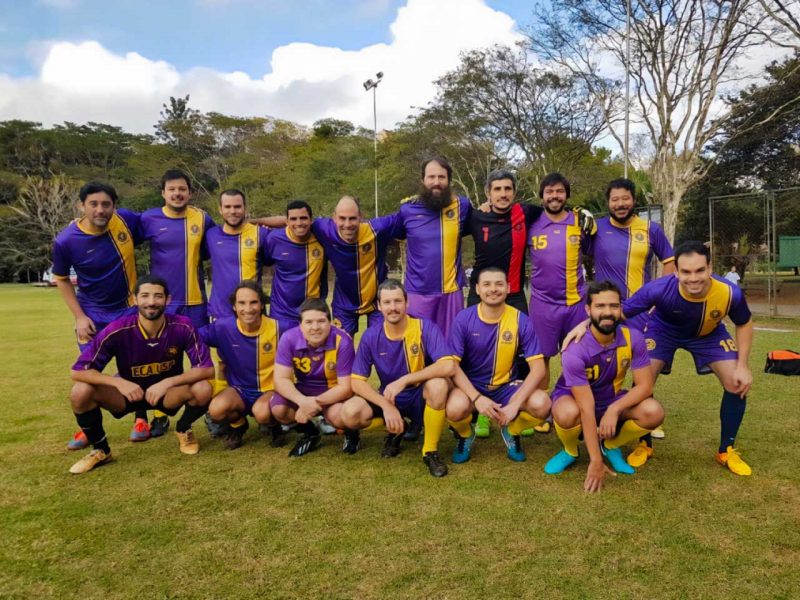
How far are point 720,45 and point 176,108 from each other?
4654cm

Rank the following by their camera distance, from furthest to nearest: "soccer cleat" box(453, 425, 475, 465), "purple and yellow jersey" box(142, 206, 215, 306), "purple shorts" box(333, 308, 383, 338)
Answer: "purple shorts" box(333, 308, 383, 338)
"purple and yellow jersey" box(142, 206, 215, 306)
"soccer cleat" box(453, 425, 475, 465)

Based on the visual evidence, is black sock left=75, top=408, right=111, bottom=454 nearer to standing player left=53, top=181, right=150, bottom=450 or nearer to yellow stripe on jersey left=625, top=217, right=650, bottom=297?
standing player left=53, top=181, right=150, bottom=450

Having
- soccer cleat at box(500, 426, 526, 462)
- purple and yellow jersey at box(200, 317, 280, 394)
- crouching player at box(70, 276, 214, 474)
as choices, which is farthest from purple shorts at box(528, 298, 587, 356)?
crouching player at box(70, 276, 214, 474)

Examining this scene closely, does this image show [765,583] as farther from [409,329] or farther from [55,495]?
[55,495]

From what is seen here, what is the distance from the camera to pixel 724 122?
17.5 meters

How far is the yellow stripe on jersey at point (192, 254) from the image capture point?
16.3 feet

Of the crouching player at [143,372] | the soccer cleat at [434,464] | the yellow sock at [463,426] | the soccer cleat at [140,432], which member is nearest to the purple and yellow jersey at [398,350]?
the yellow sock at [463,426]

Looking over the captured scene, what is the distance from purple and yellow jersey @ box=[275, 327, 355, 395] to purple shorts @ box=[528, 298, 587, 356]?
167cm

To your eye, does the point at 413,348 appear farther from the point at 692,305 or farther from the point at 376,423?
the point at 692,305

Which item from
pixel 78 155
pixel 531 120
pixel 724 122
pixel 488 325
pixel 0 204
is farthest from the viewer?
pixel 78 155

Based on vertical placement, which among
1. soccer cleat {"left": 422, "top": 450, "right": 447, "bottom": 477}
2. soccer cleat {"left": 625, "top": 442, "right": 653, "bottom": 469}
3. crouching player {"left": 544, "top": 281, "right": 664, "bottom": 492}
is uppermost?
crouching player {"left": 544, "top": 281, "right": 664, "bottom": 492}

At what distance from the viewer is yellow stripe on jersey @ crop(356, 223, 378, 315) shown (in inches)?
195

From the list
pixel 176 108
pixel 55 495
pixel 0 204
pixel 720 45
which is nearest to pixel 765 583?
pixel 55 495

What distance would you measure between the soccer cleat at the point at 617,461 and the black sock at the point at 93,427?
141 inches
